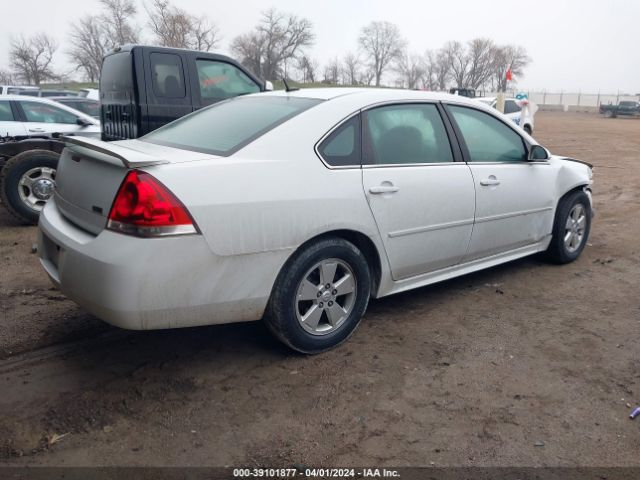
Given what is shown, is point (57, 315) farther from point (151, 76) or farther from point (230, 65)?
point (230, 65)

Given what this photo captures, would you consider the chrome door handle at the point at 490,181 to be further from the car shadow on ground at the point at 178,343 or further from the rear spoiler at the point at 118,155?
the rear spoiler at the point at 118,155

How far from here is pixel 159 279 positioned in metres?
2.71

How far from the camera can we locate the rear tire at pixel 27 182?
6453 mm

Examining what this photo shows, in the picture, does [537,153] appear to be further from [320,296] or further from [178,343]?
[178,343]

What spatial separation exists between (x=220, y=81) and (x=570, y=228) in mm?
4368

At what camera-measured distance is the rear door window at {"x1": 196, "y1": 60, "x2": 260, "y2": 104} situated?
677 centimetres

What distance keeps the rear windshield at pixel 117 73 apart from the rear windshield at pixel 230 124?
2668 millimetres

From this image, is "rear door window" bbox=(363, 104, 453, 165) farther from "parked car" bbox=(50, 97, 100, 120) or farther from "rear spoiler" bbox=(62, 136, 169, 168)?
"parked car" bbox=(50, 97, 100, 120)

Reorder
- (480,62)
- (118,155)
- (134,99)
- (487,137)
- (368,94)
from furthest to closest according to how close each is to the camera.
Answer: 1. (480,62)
2. (134,99)
3. (487,137)
4. (368,94)
5. (118,155)

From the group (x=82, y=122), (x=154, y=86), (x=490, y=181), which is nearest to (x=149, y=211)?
(x=490, y=181)

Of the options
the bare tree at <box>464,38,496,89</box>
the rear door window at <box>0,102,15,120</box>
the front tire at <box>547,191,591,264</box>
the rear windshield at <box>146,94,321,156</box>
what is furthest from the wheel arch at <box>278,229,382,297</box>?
the bare tree at <box>464,38,496,89</box>

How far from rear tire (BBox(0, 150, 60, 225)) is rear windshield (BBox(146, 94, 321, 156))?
133 inches

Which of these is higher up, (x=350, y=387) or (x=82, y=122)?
(x=82, y=122)

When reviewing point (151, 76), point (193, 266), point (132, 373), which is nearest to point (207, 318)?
point (193, 266)
